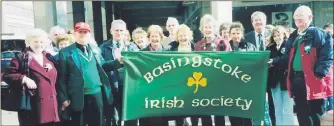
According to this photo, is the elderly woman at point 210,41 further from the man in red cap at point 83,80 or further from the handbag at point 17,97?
the handbag at point 17,97

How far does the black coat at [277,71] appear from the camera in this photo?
12.0 feet

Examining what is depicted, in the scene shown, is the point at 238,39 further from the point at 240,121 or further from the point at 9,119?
the point at 9,119

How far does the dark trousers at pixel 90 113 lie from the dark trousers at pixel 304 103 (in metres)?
1.67

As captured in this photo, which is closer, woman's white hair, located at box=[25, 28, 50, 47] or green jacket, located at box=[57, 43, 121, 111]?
woman's white hair, located at box=[25, 28, 50, 47]

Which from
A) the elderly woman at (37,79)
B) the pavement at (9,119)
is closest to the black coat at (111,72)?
the elderly woman at (37,79)

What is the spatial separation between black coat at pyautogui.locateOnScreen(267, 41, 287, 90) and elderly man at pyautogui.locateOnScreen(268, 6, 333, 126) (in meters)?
0.04

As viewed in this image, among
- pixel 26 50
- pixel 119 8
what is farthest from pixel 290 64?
pixel 26 50

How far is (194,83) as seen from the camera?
3.61 m

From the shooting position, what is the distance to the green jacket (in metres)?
3.44

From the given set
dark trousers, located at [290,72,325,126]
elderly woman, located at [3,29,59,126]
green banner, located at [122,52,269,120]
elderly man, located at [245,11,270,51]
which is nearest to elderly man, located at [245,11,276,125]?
elderly man, located at [245,11,270,51]

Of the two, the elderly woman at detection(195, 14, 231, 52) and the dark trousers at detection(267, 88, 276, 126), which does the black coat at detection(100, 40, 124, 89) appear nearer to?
the elderly woman at detection(195, 14, 231, 52)

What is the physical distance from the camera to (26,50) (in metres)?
3.35

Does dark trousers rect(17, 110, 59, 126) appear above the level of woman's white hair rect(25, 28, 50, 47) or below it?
below

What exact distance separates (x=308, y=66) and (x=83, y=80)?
189 cm
